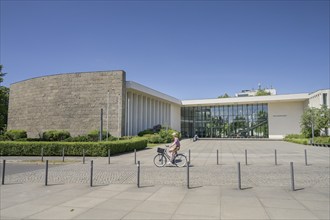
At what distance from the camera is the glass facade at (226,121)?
179 ft

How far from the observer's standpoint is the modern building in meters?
32.3

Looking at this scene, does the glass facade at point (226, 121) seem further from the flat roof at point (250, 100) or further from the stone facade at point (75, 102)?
the stone facade at point (75, 102)

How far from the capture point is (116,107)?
31.7 meters

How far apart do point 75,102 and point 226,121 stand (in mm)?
34921

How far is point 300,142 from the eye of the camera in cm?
3481

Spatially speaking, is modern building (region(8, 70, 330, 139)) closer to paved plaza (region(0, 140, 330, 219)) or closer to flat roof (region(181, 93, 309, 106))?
flat roof (region(181, 93, 309, 106))

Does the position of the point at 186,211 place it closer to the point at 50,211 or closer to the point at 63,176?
the point at 50,211

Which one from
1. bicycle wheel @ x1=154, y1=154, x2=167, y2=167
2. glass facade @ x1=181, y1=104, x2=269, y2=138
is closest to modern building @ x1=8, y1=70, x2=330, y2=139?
glass facade @ x1=181, y1=104, x2=269, y2=138

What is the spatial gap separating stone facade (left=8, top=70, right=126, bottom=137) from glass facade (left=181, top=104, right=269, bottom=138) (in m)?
31.3

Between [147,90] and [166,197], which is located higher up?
[147,90]

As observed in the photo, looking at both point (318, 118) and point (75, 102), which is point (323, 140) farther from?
point (75, 102)

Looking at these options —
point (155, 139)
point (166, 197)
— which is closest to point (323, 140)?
point (155, 139)

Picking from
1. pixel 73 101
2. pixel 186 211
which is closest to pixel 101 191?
pixel 186 211

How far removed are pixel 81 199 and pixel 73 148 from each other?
1286 centimetres
